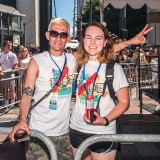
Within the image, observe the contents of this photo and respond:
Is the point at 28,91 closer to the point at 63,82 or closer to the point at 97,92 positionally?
the point at 63,82

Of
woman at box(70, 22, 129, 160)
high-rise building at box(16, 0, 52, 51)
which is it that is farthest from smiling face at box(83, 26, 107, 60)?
high-rise building at box(16, 0, 52, 51)

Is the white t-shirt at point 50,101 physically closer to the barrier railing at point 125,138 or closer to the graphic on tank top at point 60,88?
the graphic on tank top at point 60,88

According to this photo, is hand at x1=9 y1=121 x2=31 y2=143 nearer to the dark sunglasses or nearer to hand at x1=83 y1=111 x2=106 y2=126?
hand at x1=83 y1=111 x2=106 y2=126

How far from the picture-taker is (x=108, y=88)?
289cm

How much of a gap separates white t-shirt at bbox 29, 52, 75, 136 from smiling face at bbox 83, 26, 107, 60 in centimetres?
29

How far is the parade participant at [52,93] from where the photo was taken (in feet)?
9.96

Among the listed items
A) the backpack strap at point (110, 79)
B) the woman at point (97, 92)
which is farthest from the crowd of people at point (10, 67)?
the backpack strap at point (110, 79)

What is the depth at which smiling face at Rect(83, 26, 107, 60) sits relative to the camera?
9.78 feet

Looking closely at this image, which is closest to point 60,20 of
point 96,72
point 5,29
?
point 96,72

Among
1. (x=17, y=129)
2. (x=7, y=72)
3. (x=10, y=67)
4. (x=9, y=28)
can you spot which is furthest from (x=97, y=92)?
(x=9, y=28)

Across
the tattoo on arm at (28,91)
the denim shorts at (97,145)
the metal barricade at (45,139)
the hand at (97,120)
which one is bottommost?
the denim shorts at (97,145)

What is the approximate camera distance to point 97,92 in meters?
2.90

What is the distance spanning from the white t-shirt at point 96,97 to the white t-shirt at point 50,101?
12cm

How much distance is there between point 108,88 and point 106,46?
1.28 feet
